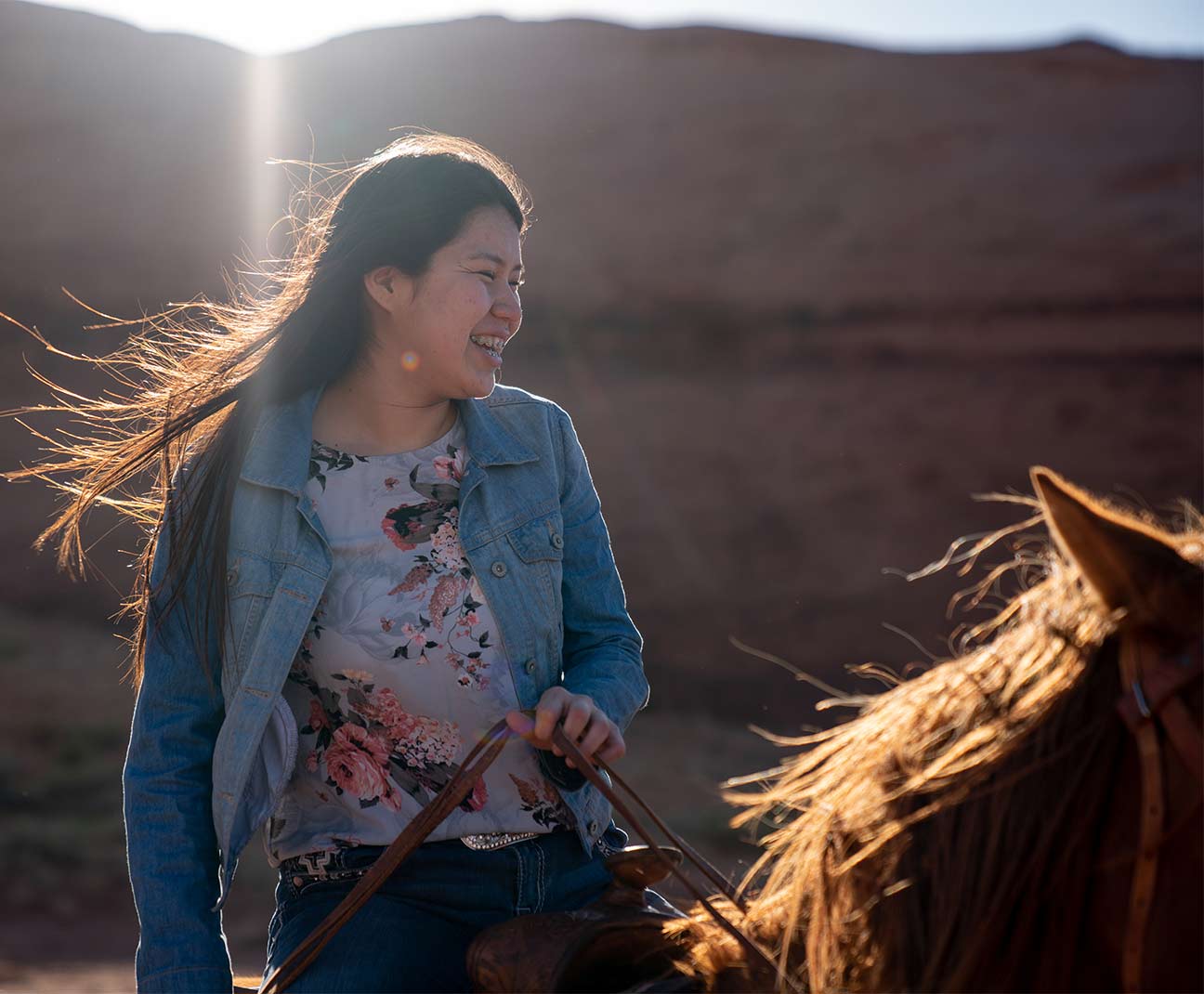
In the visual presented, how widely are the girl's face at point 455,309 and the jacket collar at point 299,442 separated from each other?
7 cm

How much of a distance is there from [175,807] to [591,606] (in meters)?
0.72

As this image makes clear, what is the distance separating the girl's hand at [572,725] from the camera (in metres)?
1.63

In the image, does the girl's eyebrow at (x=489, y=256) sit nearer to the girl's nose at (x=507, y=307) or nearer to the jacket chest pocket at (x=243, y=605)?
the girl's nose at (x=507, y=307)

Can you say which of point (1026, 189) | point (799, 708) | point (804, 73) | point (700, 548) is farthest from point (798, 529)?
point (804, 73)

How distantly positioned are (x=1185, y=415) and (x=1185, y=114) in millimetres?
5329

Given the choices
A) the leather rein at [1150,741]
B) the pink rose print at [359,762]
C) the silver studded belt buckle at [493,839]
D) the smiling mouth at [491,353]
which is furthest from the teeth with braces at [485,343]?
the leather rein at [1150,741]

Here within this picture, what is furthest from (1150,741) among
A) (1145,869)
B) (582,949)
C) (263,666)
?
(263,666)

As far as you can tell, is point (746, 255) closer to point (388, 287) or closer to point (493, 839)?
point (388, 287)

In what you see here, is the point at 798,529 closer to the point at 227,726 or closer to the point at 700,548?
the point at 700,548

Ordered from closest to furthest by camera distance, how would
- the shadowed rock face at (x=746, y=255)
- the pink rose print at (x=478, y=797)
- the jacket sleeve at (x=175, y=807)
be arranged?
the jacket sleeve at (x=175, y=807) → the pink rose print at (x=478, y=797) → the shadowed rock face at (x=746, y=255)

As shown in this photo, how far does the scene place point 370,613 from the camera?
70.8 inches

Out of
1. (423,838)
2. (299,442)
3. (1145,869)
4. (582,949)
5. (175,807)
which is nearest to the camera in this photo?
(1145,869)

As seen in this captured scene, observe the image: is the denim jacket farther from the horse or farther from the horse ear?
the horse ear

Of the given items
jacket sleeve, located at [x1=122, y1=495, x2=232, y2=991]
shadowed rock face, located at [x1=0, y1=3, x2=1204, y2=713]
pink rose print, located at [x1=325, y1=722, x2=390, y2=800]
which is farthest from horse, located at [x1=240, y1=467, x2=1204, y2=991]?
shadowed rock face, located at [x1=0, y1=3, x2=1204, y2=713]
